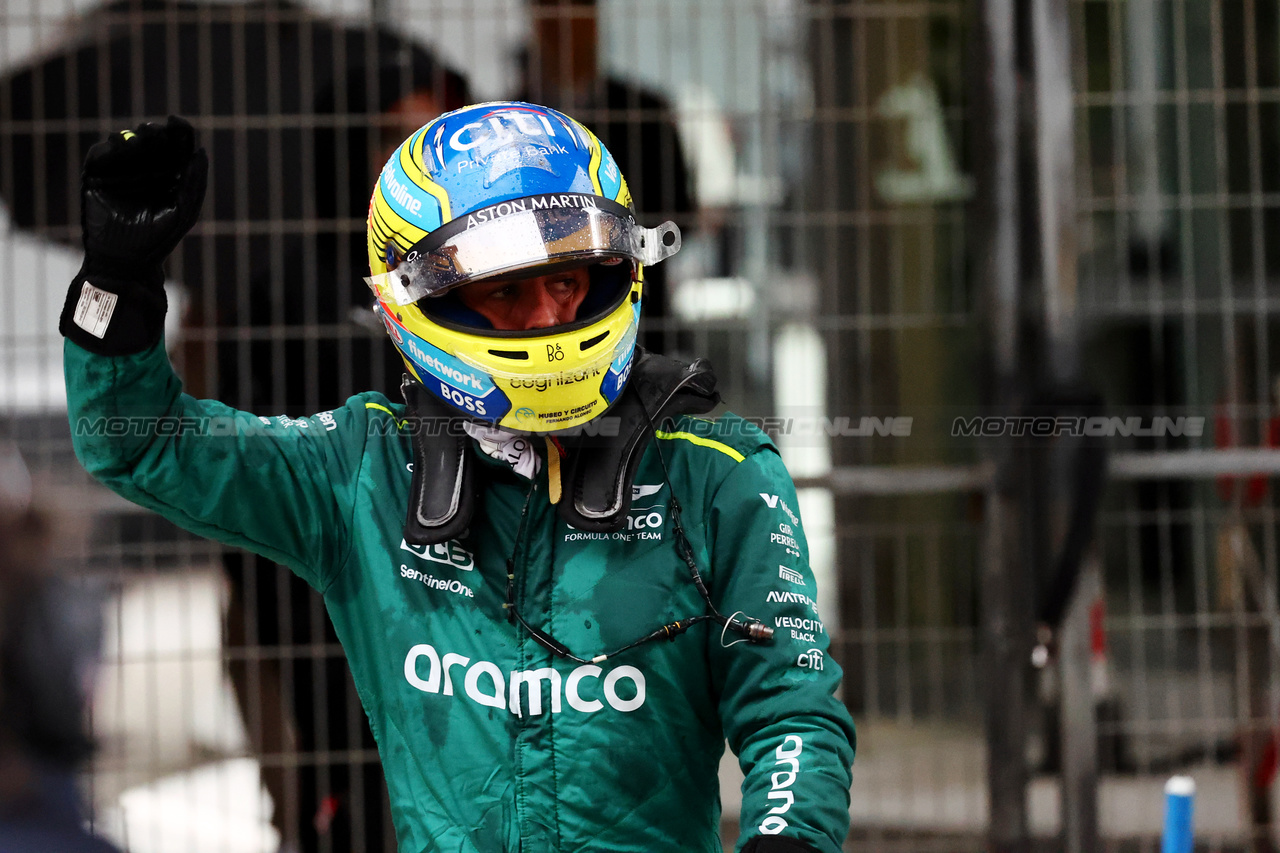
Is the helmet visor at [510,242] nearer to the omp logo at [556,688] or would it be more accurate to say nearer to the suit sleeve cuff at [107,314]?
the suit sleeve cuff at [107,314]

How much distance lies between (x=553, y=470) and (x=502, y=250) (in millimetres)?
349

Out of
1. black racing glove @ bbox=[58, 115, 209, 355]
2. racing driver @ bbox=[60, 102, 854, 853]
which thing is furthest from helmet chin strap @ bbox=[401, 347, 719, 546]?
black racing glove @ bbox=[58, 115, 209, 355]

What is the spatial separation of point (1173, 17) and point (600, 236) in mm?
2881

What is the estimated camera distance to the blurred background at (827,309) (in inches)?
161

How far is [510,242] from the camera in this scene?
197 cm

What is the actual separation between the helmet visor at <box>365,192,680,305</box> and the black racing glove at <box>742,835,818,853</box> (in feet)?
2.89

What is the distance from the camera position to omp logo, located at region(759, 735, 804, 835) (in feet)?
5.95

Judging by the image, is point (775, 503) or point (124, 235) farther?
point (775, 503)

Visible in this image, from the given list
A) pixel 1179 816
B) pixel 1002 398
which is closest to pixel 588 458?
pixel 1179 816

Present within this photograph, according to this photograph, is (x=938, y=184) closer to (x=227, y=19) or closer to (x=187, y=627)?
(x=227, y=19)

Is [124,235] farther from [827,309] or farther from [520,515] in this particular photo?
[827,309]

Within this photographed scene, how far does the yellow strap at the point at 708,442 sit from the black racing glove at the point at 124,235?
78 cm

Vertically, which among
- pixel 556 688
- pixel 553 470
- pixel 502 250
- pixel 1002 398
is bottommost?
pixel 556 688

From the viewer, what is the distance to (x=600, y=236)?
203cm
